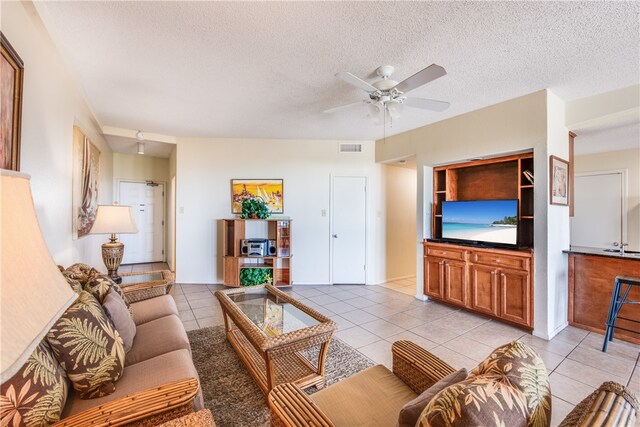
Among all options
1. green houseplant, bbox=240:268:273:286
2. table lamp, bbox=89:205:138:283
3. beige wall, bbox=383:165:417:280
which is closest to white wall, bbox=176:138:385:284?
beige wall, bbox=383:165:417:280

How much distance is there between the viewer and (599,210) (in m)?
4.75

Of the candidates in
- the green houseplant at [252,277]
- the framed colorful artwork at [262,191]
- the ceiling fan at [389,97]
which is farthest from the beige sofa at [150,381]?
the framed colorful artwork at [262,191]

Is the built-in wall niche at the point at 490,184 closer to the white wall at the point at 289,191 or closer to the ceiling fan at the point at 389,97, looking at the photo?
the white wall at the point at 289,191

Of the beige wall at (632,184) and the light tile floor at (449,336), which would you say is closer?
the light tile floor at (449,336)

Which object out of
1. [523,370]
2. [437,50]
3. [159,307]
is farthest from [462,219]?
[159,307]

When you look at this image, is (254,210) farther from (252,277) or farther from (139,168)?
(139,168)

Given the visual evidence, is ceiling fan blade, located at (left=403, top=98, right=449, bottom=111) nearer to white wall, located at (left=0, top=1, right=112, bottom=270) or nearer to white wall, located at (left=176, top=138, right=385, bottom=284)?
white wall, located at (left=176, top=138, right=385, bottom=284)

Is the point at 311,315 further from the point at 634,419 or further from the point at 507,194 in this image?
the point at 507,194

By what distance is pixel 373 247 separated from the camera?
5.10 metres

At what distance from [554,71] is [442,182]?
1.90 m

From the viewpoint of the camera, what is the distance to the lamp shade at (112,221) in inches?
108

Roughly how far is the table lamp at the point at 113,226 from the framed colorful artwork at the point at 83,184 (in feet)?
0.70

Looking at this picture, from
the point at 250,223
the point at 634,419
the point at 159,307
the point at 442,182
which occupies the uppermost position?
the point at 442,182

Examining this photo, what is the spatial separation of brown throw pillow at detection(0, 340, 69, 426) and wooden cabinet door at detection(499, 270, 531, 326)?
3781 mm
